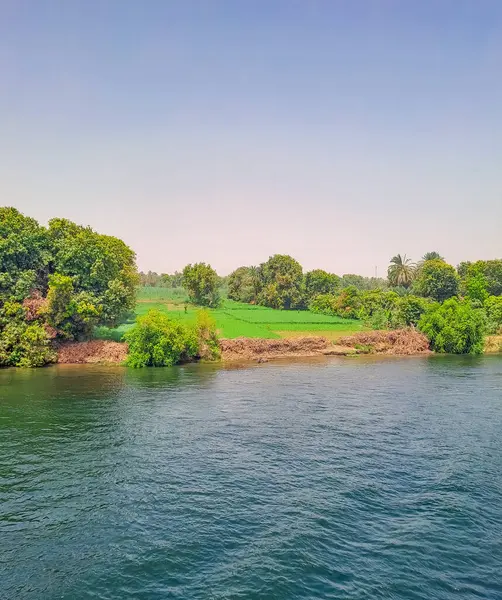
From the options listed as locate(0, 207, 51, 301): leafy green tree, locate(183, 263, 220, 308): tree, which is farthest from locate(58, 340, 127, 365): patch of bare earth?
locate(183, 263, 220, 308): tree

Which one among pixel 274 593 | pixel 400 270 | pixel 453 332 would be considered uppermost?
pixel 400 270

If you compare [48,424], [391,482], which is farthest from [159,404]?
[391,482]

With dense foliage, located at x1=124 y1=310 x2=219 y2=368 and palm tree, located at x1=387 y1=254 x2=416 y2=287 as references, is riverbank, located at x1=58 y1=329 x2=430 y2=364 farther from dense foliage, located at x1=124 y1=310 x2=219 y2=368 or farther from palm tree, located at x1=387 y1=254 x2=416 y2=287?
palm tree, located at x1=387 y1=254 x2=416 y2=287

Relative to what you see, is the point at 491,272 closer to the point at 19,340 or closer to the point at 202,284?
the point at 202,284

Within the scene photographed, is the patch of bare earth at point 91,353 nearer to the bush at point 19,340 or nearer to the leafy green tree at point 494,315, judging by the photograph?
the bush at point 19,340

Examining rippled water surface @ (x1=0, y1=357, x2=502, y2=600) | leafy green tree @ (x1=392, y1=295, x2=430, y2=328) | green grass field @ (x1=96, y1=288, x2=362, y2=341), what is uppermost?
leafy green tree @ (x1=392, y1=295, x2=430, y2=328)

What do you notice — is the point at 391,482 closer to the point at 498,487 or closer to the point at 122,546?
the point at 498,487
